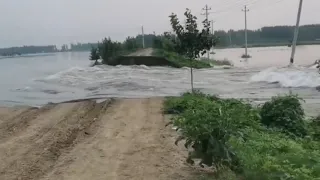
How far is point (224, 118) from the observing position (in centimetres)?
680

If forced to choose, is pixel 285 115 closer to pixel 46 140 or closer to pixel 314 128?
pixel 314 128

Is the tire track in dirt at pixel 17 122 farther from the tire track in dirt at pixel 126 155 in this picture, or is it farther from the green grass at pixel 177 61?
the green grass at pixel 177 61

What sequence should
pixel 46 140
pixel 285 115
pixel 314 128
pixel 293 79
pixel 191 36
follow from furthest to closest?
pixel 293 79 → pixel 191 36 → pixel 314 128 → pixel 285 115 → pixel 46 140

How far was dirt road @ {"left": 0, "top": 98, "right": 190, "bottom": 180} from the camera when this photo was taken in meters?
7.63

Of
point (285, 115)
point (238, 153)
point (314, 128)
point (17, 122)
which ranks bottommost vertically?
point (314, 128)

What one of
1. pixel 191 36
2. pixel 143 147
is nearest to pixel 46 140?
pixel 143 147

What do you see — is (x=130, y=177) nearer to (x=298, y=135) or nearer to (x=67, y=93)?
(x=298, y=135)

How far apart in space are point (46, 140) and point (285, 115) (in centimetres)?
586

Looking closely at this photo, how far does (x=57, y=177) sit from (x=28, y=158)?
1692 mm

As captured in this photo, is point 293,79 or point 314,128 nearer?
point 314,128

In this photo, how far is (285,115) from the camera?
11.6 meters

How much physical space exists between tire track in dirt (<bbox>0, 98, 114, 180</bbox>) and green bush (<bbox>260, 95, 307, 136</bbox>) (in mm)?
4774

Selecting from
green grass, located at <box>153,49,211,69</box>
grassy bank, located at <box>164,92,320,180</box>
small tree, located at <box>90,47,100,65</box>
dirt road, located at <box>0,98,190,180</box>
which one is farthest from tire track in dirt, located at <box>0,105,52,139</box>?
small tree, located at <box>90,47,100,65</box>

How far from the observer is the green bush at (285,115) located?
11.3 m
